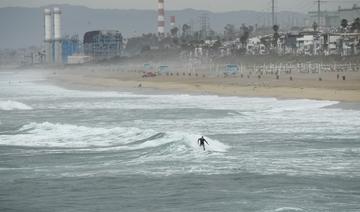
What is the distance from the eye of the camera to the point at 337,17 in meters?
162

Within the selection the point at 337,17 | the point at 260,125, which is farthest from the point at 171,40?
the point at 260,125

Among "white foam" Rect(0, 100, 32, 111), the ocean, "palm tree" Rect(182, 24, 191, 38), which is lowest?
"white foam" Rect(0, 100, 32, 111)

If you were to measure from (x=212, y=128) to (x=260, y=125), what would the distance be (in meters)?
1.94

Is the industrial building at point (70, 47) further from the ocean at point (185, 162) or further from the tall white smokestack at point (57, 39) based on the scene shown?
the ocean at point (185, 162)

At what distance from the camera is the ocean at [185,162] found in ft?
45.7

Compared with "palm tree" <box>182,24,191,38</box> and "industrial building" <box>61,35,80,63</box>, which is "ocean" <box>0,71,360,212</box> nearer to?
"palm tree" <box>182,24,191,38</box>

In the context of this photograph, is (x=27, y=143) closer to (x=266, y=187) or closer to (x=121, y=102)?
(x=266, y=187)

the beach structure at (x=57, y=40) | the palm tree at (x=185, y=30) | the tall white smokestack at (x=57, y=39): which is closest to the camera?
the palm tree at (x=185, y=30)

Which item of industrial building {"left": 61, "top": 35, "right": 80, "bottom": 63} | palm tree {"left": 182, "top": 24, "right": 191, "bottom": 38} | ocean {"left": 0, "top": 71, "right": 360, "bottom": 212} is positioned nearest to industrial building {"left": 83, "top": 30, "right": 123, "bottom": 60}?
palm tree {"left": 182, "top": 24, "right": 191, "bottom": 38}

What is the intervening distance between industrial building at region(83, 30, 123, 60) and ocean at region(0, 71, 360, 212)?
135123mm

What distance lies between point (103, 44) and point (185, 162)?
15337 centimetres

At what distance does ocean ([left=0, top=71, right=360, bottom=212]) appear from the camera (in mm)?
13930

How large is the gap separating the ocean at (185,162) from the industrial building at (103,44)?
135123 mm

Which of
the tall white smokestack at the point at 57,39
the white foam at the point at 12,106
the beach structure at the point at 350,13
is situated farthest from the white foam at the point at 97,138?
the tall white smokestack at the point at 57,39
